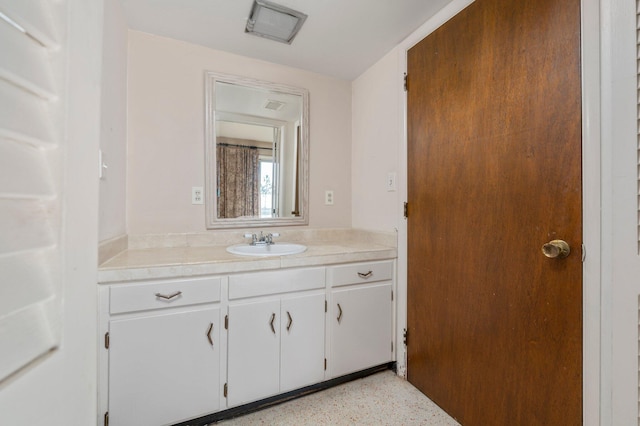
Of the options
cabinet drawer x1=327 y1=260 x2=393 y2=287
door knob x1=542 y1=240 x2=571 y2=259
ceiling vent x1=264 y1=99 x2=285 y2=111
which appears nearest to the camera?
door knob x1=542 y1=240 x2=571 y2=259

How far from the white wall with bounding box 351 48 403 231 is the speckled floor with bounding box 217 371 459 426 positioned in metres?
0.98

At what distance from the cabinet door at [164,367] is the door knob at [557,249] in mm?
1406

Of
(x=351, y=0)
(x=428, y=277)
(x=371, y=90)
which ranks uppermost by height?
(x=351, y=0)

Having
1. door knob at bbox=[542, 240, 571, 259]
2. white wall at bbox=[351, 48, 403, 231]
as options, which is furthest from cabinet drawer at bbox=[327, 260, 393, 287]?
door knob at bbox=[542, 240, 571, 259]

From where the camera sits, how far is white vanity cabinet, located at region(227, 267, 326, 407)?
4.60 feet

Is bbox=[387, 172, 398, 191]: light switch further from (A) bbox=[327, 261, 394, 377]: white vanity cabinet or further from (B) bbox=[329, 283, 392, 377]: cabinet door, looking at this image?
(B) bbox=[329, 283, 392, 377]: cabinet door

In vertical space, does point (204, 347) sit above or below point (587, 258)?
below

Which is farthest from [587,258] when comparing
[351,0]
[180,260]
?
[180,260]

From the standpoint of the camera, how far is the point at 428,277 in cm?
159

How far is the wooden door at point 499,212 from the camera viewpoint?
1.01 m

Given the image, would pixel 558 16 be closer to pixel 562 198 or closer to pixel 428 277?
pixel 562 198

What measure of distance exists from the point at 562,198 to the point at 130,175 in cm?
213

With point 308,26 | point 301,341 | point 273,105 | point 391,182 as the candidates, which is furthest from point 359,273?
point 308,26

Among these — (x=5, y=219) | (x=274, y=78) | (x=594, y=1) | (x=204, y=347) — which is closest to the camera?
(x=5, y=219)
